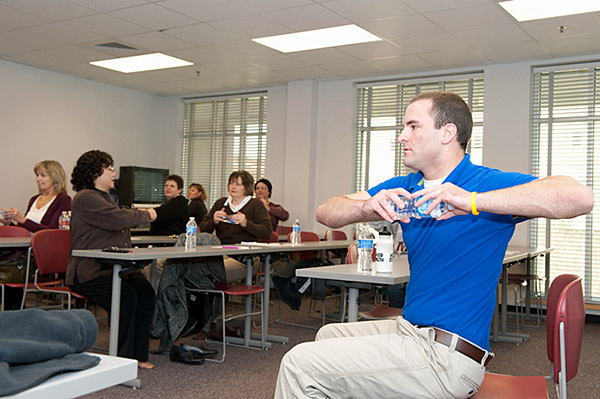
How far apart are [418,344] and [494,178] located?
0.52m

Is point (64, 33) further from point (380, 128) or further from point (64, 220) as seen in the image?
point (380, 128)

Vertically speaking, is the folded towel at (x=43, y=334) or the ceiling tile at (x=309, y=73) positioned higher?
the ceiling tile at (x=309, y=73)

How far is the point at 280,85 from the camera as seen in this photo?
879cm

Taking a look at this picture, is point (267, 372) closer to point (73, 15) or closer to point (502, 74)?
point (73, 15)

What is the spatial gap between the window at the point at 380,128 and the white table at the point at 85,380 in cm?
724

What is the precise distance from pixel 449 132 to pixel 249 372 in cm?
273

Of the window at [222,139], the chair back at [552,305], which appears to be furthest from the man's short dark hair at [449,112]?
the window at [222,139]

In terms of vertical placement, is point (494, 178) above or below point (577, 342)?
above

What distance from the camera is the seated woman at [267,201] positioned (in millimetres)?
7949

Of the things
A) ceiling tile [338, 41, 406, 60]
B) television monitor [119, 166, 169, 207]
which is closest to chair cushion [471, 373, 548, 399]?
ceiling tile [338, 41, 406, 60]

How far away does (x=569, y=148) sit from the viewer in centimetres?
695

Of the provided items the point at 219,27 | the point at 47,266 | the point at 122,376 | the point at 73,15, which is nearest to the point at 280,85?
the point at 219,27

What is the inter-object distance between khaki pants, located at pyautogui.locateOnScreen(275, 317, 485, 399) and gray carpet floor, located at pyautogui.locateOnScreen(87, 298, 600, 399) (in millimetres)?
2019

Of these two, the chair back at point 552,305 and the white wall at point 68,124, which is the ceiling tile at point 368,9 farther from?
the white wall at point 68,124
